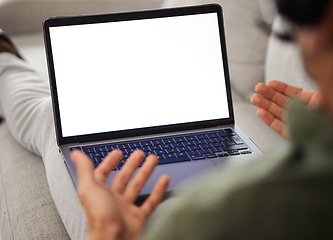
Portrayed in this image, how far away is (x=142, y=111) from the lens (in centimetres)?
103

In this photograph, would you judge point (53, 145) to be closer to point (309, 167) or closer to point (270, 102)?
point (270, 102)

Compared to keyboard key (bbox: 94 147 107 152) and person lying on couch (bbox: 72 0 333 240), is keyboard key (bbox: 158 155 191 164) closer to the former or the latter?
keyboard key (bbox: 94 147 107 152)

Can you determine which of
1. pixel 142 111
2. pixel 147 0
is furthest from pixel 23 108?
pixel 147 0

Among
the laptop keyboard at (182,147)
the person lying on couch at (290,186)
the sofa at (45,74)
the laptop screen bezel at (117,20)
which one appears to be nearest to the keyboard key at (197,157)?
the laptop keyboard at (182,147)

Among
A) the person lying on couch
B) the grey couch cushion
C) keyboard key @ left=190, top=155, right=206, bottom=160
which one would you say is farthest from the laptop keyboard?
the person lying on couch

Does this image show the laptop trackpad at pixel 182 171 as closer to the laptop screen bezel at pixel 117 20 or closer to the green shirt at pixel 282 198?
the laptop screen bezel at pixel 117 20

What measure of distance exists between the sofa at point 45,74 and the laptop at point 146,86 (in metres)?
0.13

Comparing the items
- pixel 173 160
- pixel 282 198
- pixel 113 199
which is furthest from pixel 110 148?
pixel 282 198

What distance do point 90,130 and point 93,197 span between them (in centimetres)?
42

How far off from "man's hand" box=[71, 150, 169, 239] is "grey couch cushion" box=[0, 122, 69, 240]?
302mm

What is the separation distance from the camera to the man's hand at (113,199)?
558mm

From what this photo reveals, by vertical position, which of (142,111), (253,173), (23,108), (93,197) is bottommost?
(23,108)

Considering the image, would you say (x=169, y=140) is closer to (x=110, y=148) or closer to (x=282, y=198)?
(x=110, y=148)

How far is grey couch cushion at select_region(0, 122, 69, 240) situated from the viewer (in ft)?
3.10
